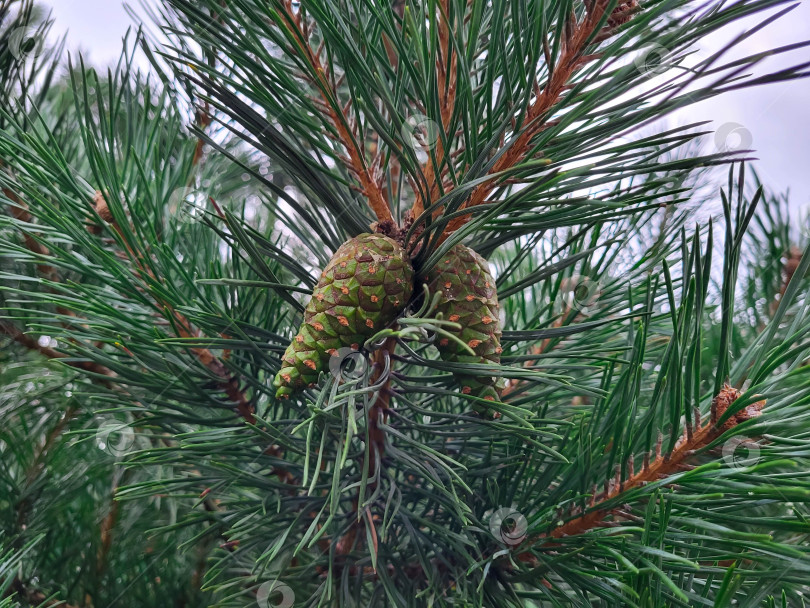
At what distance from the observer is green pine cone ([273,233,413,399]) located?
37 cm

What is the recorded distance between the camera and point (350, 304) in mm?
370

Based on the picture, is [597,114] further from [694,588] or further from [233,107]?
[694,588]

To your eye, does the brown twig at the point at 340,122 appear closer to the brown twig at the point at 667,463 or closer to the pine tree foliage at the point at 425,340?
the pine tree foliage at the point at 425,340

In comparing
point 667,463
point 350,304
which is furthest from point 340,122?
point 667,463

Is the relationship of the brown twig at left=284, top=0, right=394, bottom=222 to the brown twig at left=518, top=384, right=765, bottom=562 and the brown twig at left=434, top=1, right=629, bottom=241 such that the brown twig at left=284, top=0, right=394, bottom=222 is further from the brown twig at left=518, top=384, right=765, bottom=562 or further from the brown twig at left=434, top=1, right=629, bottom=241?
the brown twig at left=518, top=384, right=765, bottom=562

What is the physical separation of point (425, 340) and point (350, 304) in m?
0.05

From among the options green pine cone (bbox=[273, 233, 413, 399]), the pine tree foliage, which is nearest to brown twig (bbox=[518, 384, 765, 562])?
the pine tree foliage

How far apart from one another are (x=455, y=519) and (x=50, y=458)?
0.46 meters

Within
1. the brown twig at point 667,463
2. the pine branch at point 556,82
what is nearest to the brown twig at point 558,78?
the pine branch at point 556,82

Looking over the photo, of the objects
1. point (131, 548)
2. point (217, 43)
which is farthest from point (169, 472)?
point (217, 43)

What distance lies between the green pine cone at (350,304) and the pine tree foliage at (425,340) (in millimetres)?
17

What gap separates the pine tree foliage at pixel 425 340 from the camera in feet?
1.11

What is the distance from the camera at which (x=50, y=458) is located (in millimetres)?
695

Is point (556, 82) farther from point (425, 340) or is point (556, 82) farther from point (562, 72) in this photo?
point (425, 340)
